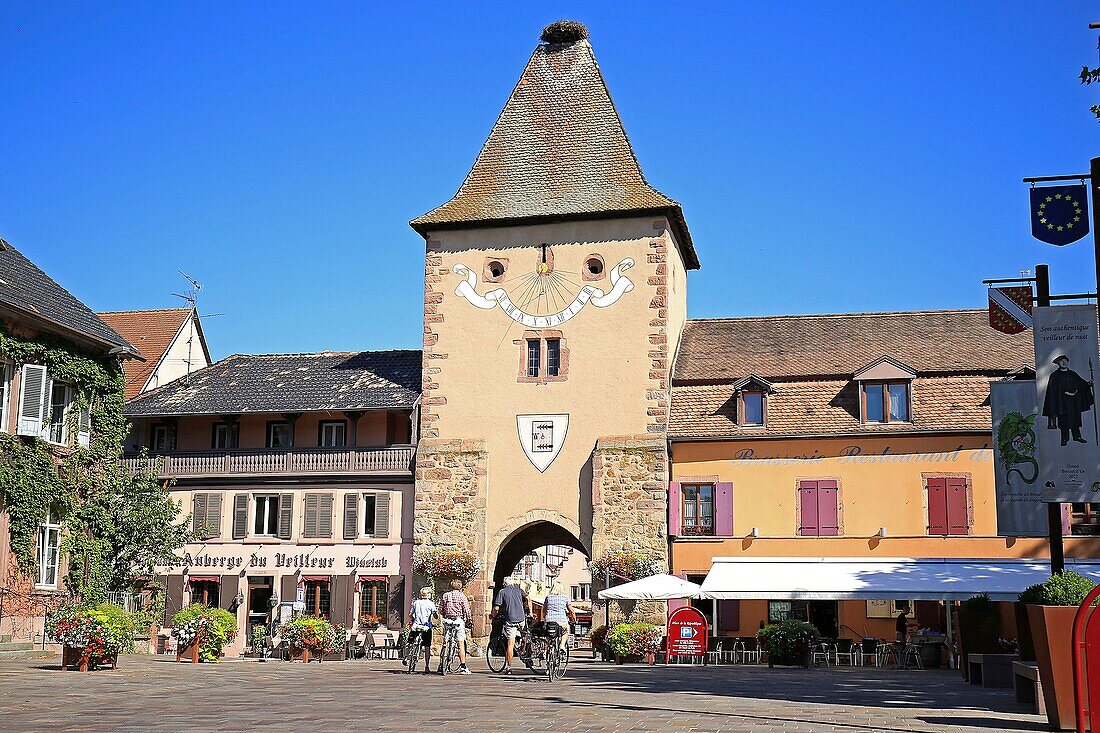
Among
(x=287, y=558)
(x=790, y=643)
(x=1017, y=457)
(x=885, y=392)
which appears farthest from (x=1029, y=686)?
(x=287, y=558)

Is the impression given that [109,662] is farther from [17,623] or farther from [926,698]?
[926,698]

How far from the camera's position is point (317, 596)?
33812mm

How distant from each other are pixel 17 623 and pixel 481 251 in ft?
48.5

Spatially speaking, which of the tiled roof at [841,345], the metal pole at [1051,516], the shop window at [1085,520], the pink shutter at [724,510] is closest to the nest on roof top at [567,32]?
the tiled roof at [841,345]

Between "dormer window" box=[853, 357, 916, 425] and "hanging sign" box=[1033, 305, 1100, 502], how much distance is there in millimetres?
16930

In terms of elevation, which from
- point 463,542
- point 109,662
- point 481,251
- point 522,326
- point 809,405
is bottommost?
point 109,662

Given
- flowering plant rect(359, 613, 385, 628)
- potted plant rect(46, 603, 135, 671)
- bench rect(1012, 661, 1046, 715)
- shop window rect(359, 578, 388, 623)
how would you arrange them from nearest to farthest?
bench rect(1012, 661, 1046, 715), potted plant rect(46, 603, 135, 671), flowering plant rect(359, 613, 385, 628), shop window rect(359, 578, 388, 623)

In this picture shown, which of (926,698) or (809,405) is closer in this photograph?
(926,698)

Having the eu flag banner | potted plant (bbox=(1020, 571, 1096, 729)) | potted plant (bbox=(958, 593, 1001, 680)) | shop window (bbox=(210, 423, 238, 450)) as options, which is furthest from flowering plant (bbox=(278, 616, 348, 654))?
potted plant (bbox=(1020, 571, 1096, 729))

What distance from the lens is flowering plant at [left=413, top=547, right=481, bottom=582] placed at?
3178 cm

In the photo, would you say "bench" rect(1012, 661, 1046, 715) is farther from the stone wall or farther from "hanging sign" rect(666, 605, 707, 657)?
the stone wall

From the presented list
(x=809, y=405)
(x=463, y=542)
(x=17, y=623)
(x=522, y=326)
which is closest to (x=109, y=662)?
(x=17, y=623)

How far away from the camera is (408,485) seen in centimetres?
3375

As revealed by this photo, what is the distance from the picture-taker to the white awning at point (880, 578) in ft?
85.9
